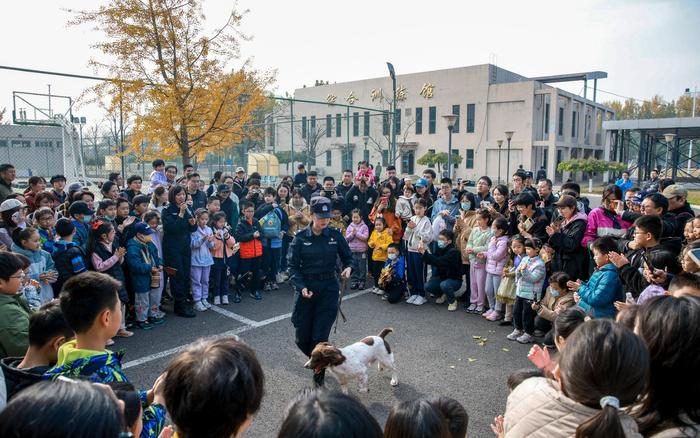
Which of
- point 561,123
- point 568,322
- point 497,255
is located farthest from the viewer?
point 561,123

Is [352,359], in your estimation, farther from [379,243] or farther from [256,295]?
[379,243]

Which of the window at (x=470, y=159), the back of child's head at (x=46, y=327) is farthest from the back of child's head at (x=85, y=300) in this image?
the window at (x=470, y=159)

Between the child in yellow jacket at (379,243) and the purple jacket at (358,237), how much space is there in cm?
16

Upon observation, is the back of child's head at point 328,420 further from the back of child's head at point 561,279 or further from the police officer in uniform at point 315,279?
the back of child's head at point 561,279

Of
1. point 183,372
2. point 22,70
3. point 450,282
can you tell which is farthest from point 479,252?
point 22,70

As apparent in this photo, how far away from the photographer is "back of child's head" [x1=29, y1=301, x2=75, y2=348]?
2.93 meters

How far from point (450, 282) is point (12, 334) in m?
6.29

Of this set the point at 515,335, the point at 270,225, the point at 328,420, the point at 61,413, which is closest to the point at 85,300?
the point at 61,413

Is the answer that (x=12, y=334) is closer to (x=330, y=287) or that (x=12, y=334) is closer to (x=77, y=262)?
(x=77, y=262)

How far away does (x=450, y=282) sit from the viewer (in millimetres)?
7996

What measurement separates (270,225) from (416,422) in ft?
23.5

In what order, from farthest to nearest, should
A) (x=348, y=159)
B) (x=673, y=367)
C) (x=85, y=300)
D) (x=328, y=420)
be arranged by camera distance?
(x=348, y=159), (x=85, y=300), (x=673, y=367), (x=328, y=420)

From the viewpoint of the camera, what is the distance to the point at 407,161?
46.1 m

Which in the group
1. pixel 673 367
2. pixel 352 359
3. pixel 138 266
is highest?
pixel 673 367
